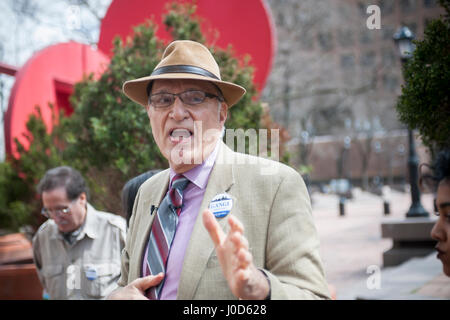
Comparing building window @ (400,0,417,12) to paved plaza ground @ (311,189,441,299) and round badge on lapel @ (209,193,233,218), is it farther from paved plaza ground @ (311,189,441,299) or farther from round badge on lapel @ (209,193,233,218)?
round badge on lapel @ (209,193,233,218)

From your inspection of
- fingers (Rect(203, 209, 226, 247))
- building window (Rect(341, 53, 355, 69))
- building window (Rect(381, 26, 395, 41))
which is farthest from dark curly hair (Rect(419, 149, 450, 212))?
building window (Rect(341, 53, 355, 69))

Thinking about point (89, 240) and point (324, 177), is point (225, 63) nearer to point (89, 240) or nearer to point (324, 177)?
point (89, 240)

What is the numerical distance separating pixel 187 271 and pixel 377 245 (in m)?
11.9

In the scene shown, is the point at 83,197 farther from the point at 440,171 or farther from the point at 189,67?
the point at 440,171

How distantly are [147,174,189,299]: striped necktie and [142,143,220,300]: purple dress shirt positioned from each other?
2 cm

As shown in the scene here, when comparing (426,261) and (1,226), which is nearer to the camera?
(1,226)

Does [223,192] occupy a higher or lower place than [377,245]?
higher

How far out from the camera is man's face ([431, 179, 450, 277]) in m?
2.34

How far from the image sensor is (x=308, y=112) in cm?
3247

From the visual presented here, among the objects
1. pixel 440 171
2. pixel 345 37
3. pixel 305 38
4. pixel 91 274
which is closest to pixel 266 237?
pixel 440 171

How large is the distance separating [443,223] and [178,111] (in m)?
1.38

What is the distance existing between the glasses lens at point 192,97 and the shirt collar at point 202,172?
20 centimetres

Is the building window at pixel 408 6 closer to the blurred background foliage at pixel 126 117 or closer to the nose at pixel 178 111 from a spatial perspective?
the blurred background foliage at pixel 126 117
